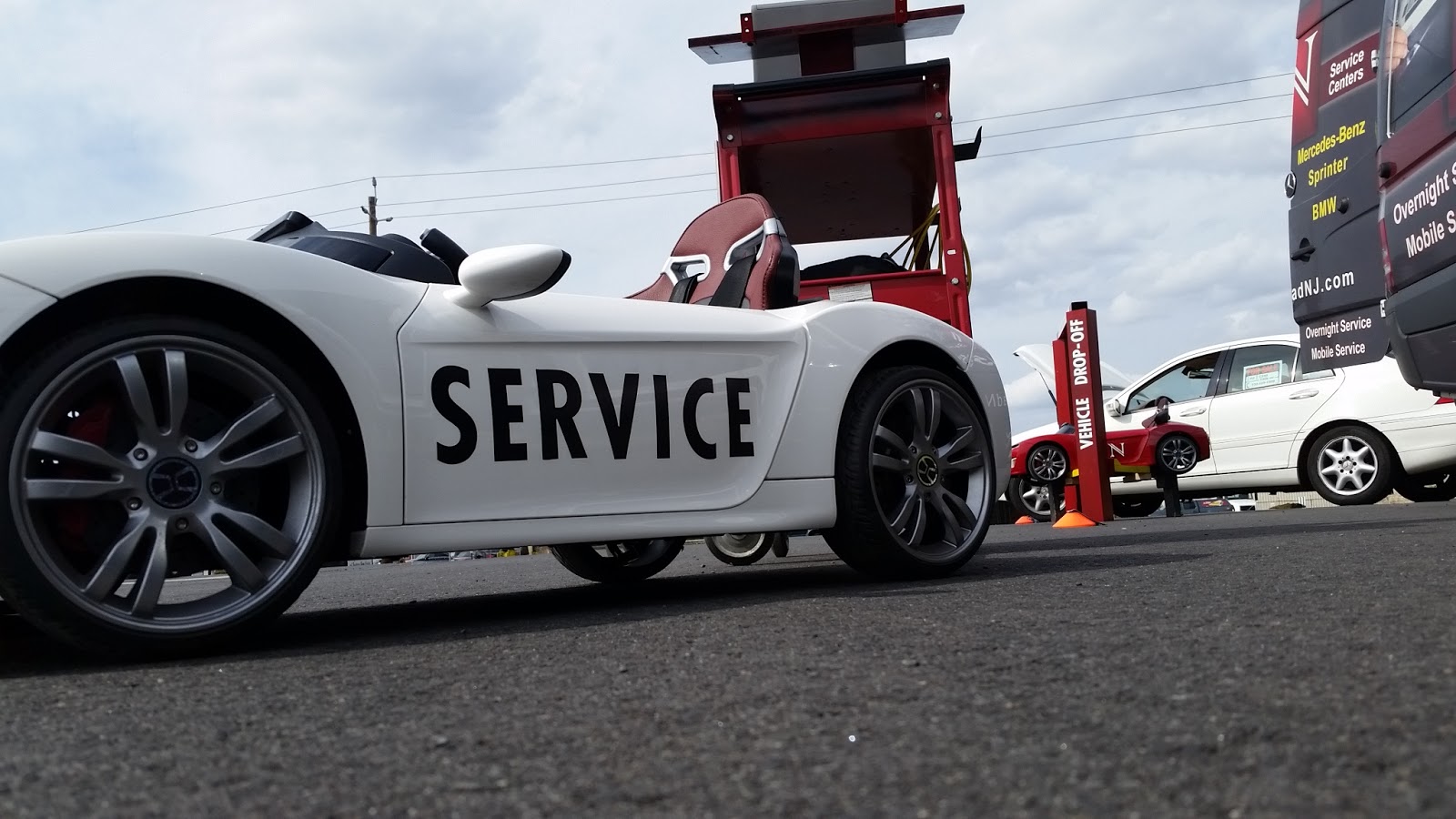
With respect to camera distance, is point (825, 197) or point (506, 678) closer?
point (506, 678)

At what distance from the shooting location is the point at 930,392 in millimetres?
4090

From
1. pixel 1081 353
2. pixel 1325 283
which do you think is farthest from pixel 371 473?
pixel 1081 353

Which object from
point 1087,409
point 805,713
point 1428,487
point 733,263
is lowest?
point 805,713

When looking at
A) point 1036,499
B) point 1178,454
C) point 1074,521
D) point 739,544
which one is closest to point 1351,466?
point 1178,454

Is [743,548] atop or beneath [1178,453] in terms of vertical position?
beneath

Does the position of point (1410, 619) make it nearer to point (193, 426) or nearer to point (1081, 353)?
point (193, 426)

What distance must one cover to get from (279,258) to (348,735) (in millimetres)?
1468

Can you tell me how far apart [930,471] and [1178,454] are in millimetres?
8124

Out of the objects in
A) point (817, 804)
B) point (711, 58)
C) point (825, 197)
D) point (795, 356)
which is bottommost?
point (817, 804)

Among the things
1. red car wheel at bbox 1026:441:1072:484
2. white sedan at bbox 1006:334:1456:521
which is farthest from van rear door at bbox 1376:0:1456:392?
red car wheel at bbox 1026:441:1072:484

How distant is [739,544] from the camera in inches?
280

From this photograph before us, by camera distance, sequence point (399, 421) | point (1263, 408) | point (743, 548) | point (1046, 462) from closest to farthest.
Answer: point (399, 421)
point (743, 548)
point (1263, 408)
point (1046, 462)

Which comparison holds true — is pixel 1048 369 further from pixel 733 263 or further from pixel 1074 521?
pixel 733 263

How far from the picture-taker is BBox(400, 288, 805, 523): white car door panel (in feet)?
10.1
